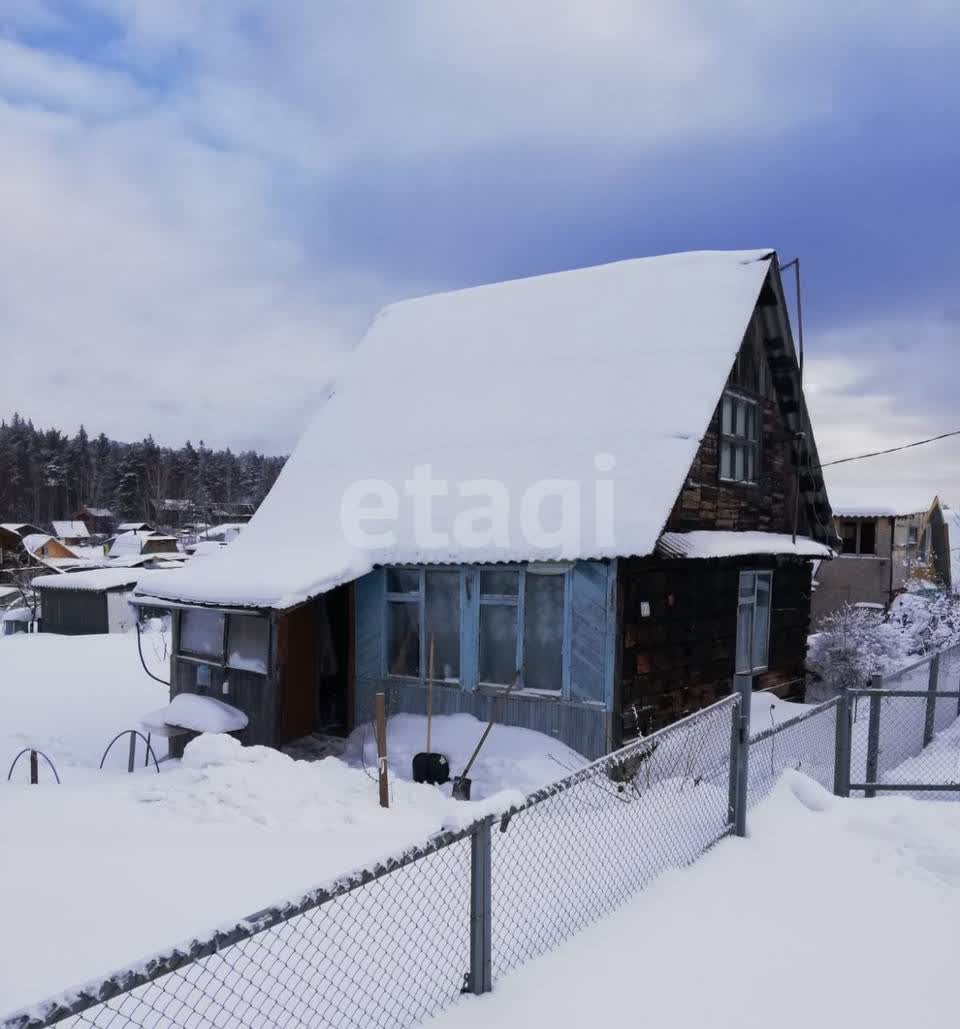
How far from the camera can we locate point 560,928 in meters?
4.46

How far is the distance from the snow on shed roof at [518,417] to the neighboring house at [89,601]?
2128 centimetres

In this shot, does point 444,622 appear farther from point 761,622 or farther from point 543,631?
point 761,622

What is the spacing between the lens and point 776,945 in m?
4.38

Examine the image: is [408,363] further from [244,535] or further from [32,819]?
[32,819]

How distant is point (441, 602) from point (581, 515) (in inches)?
101

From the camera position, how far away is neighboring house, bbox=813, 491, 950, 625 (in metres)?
25.5

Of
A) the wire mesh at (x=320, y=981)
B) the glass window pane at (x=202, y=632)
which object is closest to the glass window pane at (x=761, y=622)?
the glass window pane at (x=202, y=632)

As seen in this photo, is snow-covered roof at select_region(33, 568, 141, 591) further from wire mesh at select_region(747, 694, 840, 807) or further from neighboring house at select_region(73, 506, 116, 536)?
neighboring house at select_region(73, 506, 116, 536)

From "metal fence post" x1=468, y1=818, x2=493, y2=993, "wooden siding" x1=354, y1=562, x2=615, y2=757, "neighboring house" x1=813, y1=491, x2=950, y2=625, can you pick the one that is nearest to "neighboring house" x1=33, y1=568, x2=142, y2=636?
"wooden siding" x1=354, y1=562, x2=615, y2=757

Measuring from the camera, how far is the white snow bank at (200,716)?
1073cm

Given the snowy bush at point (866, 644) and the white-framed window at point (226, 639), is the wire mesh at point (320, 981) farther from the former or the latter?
the snowy bush at point (866, 644)

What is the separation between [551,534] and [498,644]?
1886mm

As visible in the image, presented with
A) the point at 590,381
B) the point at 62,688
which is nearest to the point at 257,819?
the point at 590,381

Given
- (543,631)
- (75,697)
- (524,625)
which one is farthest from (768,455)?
(75,697)
